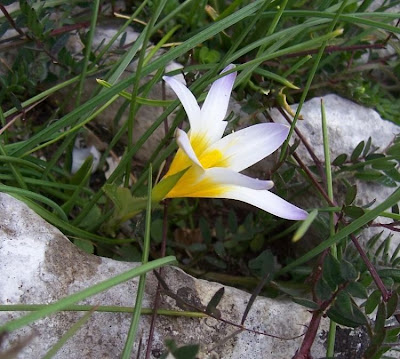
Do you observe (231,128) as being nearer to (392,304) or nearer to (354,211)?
(354,211)

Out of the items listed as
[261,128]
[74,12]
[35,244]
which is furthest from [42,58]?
[261,128]

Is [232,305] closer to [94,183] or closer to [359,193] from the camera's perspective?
[359,193]

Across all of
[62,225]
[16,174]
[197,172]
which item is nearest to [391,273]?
[197,172]

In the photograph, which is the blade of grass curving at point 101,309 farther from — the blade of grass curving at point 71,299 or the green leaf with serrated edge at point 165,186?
the green leaf with serrated edge at point 165,186

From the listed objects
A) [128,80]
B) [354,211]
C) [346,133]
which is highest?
[128,80]

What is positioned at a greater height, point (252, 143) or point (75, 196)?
point (252, 143)

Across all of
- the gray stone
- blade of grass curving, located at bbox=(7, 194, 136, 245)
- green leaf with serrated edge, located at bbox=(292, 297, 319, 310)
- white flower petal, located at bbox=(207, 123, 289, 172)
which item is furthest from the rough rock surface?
the gray stone
